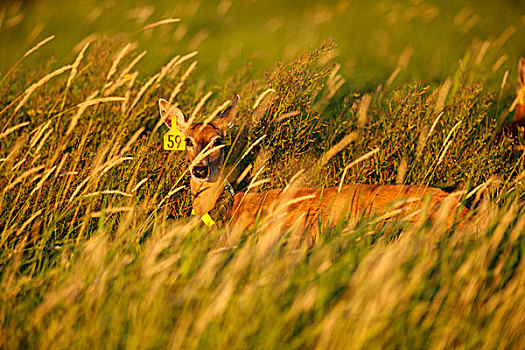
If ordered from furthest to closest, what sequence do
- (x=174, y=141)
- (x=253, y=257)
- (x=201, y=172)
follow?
(x=201, y=172), (x=174, y=141), (x=253, y=257)

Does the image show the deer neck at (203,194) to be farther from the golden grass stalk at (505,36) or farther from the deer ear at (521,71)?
the golden grass stalk at (505,36)

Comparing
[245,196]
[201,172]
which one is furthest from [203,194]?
[245,196]

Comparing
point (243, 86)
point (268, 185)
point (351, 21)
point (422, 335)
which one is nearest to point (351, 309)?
point (422, 335)

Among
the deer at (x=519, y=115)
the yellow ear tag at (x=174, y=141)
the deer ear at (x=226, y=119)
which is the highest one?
the yellow ear tag at (x=174, y=141)

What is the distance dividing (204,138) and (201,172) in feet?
1.47

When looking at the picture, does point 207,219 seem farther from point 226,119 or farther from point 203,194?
point 226,119

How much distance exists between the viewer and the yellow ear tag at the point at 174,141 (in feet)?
14.3

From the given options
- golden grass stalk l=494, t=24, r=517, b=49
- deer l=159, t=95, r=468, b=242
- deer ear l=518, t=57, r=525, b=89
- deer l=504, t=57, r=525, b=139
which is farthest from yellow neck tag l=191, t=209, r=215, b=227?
golden grass stalk l=494, t=24, r=517, b=49

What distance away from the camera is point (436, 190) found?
4.43 metres

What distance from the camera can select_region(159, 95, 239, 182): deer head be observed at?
4.84 metres

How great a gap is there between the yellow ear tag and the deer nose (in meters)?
0.46

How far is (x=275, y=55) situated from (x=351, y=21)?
4142 mm

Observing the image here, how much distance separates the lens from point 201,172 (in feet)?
15.9

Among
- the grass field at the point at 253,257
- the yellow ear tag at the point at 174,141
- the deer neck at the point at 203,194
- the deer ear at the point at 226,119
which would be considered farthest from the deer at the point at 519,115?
the yellow ear tag at the point at 174,141
